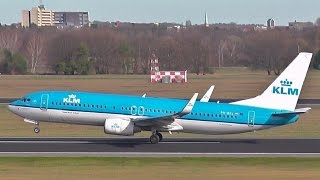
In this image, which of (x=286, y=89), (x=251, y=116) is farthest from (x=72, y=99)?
(x=286, y=89)

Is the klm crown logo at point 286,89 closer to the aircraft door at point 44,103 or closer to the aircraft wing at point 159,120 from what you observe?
the aircraft wing at point 159,120

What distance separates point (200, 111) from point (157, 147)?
13.4 ft

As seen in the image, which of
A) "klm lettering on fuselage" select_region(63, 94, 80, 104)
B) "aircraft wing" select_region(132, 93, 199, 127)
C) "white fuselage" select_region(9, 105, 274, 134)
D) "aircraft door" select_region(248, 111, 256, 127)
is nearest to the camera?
"aircraft wing" select_region(132, 93, 199, 127)

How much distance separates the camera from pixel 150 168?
41125 millimetres

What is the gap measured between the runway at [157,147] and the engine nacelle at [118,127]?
2.40 ft

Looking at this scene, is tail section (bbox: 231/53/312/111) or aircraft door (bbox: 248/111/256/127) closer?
tail section (bbox: 231/53/312/111)

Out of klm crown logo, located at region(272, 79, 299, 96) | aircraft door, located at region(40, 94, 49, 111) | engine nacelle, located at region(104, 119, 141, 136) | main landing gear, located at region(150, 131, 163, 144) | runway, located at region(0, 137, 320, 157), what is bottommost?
runway, located at region(0, 137, 320, 157)

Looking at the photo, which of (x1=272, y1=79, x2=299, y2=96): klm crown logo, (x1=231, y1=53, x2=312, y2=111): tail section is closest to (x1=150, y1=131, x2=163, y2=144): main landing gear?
(x1=231, y1=53, x2=312, y2=111): tail section

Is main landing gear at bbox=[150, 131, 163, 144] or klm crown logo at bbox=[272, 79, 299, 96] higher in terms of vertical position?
klm crown logo at bbox=[272, 79, 299, 96]

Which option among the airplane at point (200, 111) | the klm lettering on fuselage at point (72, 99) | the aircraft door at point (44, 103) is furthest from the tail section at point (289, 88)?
the aircraft door at point (44, 103)

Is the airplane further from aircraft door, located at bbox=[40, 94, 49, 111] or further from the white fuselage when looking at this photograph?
aircraft door, located at bbox=[40, 94, 49, 111]

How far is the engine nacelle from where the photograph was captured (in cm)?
5044

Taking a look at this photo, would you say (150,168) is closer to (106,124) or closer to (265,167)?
(265,167)

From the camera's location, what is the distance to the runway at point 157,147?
4650cm
